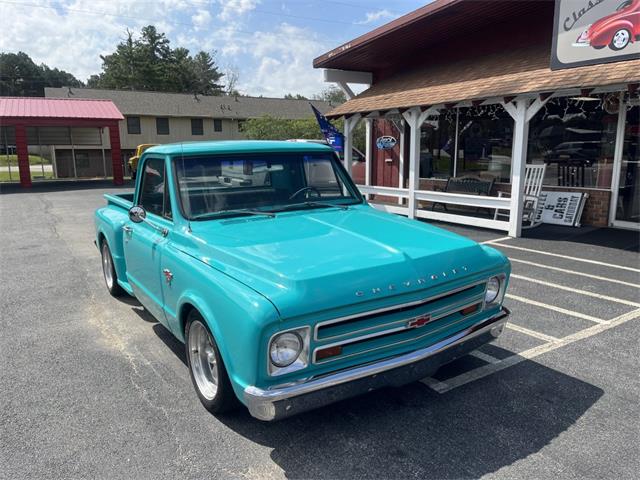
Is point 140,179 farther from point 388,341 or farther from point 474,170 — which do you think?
point 474,170

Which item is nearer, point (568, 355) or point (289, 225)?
point (289, 225)

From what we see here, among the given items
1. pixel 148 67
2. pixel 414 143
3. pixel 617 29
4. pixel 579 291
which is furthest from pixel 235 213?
pixel 148 67

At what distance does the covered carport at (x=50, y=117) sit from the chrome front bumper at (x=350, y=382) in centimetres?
2490

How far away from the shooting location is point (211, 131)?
125 feet

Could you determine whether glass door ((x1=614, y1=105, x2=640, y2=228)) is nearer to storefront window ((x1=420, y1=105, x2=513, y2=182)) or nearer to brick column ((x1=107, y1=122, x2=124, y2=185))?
storefront window ((x1=420, y1=105, x2=513, y2=182))

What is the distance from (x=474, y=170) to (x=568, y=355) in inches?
361

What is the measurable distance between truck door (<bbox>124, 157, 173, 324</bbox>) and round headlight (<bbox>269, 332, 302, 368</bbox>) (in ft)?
5.26

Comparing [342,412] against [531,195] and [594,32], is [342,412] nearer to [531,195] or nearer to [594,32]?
[594,32]

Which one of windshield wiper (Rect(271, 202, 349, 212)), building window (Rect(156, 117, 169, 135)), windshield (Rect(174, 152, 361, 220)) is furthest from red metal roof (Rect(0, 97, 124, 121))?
windshield wiper (Rect(271, 202, 349, 212))

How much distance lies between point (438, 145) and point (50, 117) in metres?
19.1

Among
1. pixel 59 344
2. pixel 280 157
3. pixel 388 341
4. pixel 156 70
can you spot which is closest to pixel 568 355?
pixel 388 341

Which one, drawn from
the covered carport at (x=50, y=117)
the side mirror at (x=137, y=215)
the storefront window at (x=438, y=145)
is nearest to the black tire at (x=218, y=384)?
the side mirror at (x=137, y=215)

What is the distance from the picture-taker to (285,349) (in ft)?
8.79

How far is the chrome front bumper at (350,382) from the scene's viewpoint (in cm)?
262
